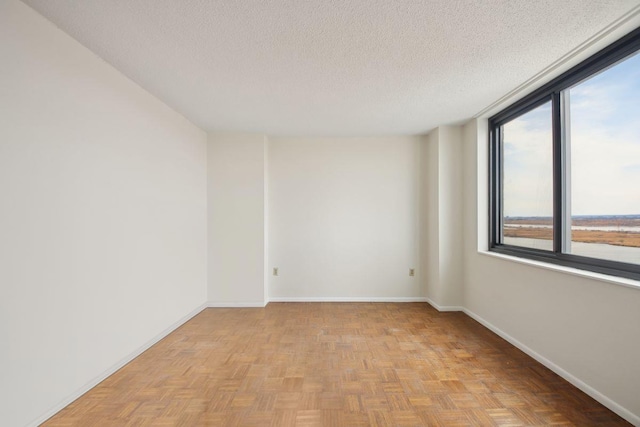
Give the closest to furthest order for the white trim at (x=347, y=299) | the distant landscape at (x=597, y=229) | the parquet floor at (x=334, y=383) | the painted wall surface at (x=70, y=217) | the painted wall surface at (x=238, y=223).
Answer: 1. the painted wall surface at (x=70, y=217)
2. the parquet floor at (x=334, y=383)
3. the distant landscape at (x=597, y=229)
4. the painted wall surface at (x=238, y=223)
5. the white trim at (x=347, y=299)

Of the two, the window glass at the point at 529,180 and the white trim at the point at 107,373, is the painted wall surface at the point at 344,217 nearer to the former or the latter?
the window glass at the point at 529,180

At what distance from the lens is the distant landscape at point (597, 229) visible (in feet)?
7.06

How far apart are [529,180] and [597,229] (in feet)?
3.11

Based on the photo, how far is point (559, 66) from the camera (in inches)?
99.5

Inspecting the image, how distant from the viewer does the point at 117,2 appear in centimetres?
180

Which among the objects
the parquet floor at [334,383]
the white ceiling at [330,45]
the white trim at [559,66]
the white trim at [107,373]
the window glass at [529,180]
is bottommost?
the parquet floor at [334,383]

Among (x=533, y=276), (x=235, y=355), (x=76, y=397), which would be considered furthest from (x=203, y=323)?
(x=533, y=276)

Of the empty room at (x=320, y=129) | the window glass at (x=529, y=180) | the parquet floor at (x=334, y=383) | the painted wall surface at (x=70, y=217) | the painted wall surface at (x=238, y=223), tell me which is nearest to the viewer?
the painted wall surface at (x=70, y=217)

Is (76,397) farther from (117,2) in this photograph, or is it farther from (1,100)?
(117,2)

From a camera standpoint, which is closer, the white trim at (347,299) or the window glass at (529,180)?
the window glass at (529,180)

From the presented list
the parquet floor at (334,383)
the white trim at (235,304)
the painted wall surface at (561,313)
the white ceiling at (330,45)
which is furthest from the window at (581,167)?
the white trim at (235,304)

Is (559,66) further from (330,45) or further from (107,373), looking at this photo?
(107,373)

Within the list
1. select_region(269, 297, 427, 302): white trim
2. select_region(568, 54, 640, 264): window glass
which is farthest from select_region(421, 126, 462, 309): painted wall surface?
select_region(568, 54, 640, 264): window glass

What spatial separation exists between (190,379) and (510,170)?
13.1 feet
